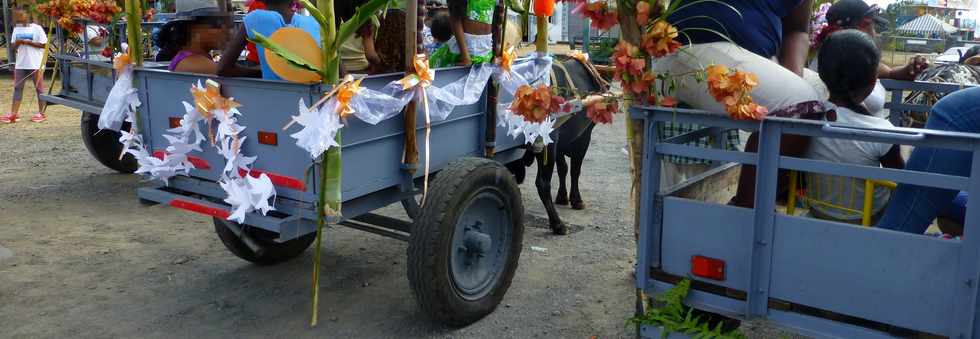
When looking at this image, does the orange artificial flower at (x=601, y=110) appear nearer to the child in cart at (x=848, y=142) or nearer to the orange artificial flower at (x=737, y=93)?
the orange artificial flower at (x=737, y=93)

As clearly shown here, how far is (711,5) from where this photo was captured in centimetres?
319

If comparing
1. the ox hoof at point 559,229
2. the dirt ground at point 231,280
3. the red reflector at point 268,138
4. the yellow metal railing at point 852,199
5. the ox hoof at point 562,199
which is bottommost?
the dirt ground at point 231,280

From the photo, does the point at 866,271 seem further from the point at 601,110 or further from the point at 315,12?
the point at 315,12

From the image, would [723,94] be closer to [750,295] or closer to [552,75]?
[750,295]

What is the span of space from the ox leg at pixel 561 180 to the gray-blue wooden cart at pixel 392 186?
196cm

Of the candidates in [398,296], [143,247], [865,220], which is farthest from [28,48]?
[865,220]

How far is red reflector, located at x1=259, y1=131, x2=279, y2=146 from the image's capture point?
11.6 ft

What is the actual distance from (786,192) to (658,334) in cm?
82

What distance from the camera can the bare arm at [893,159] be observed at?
9.74 ft

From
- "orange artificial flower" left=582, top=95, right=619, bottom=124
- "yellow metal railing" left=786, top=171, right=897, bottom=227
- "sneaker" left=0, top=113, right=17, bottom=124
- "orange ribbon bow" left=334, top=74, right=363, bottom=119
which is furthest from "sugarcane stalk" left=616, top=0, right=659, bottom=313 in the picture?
"sneaker" left=0, top=113, right=17, bottom=124

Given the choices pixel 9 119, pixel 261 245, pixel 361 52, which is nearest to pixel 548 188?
pixel 361 52

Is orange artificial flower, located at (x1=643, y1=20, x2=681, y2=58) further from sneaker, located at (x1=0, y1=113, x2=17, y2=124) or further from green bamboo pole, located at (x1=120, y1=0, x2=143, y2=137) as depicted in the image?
sneaker, located at (x1=0, y1=113, x2=17, y2=124)

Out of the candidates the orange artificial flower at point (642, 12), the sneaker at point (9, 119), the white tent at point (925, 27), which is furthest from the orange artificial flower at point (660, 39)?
the white tent at point (925, 27)

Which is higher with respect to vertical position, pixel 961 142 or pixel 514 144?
pixel 961 142
